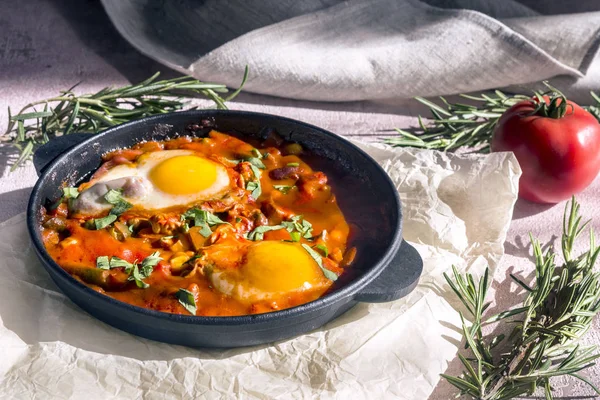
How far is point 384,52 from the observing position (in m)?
3.77

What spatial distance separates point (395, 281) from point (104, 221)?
0.92 meters

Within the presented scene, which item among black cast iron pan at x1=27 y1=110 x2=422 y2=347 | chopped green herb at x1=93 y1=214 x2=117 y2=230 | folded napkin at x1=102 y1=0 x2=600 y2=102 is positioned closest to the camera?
black cast iron pan at x1=27 y1=110 x2=422 y2=347

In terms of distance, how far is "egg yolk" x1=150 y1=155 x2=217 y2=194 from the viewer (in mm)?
2434

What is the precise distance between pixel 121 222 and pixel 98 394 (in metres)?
0.55

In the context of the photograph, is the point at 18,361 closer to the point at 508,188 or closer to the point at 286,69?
the point at 508,188

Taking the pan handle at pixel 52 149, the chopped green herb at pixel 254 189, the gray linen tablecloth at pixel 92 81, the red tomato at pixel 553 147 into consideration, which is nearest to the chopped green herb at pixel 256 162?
the chopped green herb at pixel 254 189

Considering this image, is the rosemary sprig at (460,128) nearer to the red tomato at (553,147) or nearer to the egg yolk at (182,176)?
the red tomato at (553,147)

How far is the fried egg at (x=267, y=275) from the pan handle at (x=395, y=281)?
126 mm

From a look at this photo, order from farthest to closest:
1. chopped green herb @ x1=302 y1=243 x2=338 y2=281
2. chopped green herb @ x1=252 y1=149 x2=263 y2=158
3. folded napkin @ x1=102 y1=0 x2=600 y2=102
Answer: folded napkin @ x1=102 y1=0 x2=600 y2=102
chopped green herb @ x1=252 y1=149 x2=263 y2=158
chopped green herb @ x1=302 y1=243 x2=338 y2=281

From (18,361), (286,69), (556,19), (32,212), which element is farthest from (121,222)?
(556,19)

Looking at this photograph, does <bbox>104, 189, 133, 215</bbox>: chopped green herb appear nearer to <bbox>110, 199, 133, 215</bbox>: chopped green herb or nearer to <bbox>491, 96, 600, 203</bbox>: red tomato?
<bbox>110, 199, 133, 215</bbox>: chopped green herb

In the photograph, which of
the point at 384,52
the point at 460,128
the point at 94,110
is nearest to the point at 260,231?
the point at 94,110

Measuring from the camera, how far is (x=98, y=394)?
6.53 ft

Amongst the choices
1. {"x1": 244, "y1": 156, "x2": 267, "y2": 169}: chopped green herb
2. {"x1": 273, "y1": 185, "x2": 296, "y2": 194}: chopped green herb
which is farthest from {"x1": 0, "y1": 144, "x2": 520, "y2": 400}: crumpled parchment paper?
{"x1": 244, "y1": 156, "x2": 267, "y2": 169}: chopped green herb
